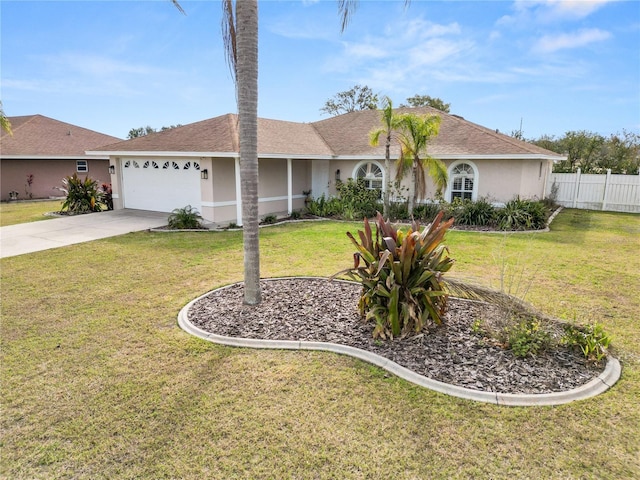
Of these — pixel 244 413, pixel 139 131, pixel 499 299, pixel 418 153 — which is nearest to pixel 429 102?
pixel 418 153

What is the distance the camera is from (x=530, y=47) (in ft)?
55.3

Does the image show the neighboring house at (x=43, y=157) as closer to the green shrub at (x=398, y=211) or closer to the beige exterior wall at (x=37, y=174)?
the beige exterior wall at (x=37, y=174)

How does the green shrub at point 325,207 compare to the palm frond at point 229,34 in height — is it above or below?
below

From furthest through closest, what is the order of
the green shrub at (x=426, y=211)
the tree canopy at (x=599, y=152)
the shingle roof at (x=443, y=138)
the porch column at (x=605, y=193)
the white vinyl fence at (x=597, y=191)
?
the tree canopy at (x=599, y=152) < the porch column at (x=605, y=193) < the white vinyl fence at (x=597, y=191) < the green shrub at (x=426, y=211) < the shingle roof at (x=443, y=138)

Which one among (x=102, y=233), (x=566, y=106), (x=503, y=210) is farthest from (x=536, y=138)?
(x=102, y=233)

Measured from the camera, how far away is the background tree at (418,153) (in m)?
13.6

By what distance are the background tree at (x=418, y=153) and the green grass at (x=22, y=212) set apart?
48.0 ft

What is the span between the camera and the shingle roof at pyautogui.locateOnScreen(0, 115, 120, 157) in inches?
902

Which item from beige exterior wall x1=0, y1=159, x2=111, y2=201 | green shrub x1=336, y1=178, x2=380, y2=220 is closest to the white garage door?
green shrub x1=336, y1=178, x2=380, y2=220

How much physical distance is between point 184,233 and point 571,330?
36.6 feet

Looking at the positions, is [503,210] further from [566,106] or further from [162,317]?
[566,106]

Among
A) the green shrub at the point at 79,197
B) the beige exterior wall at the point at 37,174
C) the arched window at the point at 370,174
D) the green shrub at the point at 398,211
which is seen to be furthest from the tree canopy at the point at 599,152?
the beige exterior wall at the point at 37,174

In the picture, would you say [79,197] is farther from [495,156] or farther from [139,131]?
[139,131]

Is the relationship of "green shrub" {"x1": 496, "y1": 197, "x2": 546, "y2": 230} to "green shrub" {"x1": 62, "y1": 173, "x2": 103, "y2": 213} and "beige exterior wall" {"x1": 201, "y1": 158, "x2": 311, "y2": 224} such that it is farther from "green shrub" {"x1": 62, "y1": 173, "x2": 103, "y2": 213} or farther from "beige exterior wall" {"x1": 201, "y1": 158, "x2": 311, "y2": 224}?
"green shrub" {"x1": 62, "y1": 173, "x2": 103, "y2": 213}
